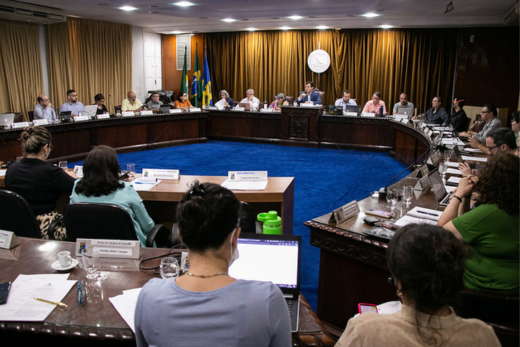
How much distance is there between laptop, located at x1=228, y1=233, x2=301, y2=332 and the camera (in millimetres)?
1604

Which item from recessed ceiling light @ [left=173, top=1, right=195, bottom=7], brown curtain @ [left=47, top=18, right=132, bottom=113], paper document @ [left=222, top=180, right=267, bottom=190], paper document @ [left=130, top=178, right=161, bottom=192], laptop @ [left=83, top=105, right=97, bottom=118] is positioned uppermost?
recessed ceiling light @ [left=173, top=1, right=195, bottom=7]

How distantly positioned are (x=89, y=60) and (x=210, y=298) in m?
10.3

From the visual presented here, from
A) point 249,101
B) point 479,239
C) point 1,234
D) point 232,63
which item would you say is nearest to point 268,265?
point 479,239

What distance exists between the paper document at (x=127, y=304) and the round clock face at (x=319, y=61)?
10.3 meters

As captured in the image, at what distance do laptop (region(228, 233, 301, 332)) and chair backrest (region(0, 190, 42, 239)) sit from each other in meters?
1.55

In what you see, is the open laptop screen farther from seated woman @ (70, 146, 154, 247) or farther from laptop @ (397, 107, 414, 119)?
laptop @ (397, 107, 414, 119)

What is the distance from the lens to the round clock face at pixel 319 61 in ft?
36.7

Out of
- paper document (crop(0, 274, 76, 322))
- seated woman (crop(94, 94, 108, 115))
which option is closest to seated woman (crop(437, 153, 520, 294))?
paper document (crop(0, 274, 76, 322))

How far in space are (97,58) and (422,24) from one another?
7.62 metres

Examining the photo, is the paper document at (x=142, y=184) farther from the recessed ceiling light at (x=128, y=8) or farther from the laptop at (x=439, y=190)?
the recessed ceiling light at (x=128, y=8)

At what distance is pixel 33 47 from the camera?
353 inches

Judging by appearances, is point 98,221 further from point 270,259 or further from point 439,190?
point 439,190

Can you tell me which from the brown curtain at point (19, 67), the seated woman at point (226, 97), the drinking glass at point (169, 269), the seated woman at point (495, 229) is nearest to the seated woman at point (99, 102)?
the brown curtain at point (19, 67)

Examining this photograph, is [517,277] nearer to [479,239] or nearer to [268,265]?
[479,239]
